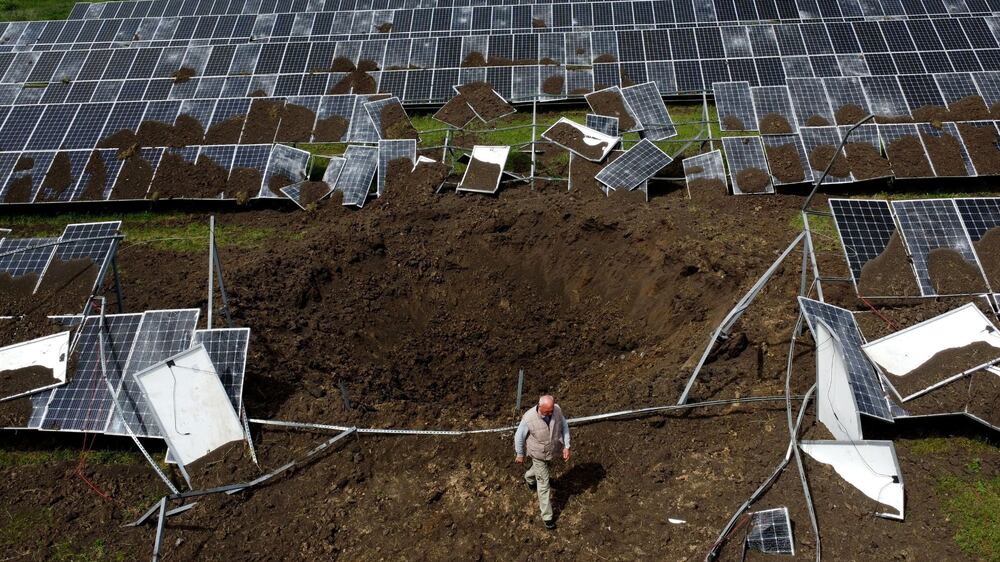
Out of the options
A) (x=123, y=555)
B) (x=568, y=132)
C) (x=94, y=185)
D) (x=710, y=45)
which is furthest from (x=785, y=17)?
(x=123, y=555)

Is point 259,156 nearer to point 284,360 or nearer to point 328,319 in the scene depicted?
point 328,319

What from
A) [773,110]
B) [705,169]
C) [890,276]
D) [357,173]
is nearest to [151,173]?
[357,173]

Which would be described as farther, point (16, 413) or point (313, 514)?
point (16, 413)

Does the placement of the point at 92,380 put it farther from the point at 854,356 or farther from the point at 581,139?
the point at 854,356

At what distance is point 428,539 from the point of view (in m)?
11.1

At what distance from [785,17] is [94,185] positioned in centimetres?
2573

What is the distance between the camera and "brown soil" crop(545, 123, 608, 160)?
20922mm

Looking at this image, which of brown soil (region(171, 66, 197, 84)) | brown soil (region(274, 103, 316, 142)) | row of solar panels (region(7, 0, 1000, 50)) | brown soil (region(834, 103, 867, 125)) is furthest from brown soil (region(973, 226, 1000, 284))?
brown soil (region(171, 66, 197, 84))

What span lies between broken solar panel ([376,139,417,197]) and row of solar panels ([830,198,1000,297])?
1193 centimetres

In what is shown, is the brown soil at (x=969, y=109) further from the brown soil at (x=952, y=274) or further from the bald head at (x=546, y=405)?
the bald head at (x=546, y=405)

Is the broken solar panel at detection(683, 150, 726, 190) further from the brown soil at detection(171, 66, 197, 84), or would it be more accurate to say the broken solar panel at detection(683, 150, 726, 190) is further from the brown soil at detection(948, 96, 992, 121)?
the brown soil at detection(171, 66, 197, 84)

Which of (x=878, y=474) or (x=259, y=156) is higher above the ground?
(x=878, y=474)

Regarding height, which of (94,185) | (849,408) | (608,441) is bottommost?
(94,185)

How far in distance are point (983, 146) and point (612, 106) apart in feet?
35.1
